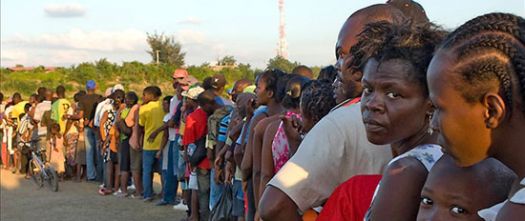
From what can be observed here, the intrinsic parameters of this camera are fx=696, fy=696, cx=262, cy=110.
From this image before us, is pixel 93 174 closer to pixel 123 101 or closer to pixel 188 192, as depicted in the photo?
pixel 123 101

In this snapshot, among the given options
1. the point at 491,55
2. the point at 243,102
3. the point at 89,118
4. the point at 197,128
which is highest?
the point at 491,55

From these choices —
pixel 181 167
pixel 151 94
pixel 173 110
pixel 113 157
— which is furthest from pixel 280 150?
pixel 113 157

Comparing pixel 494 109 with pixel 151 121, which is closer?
pixel 494 109

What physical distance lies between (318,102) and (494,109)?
1.83 meters

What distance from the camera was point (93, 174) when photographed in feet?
43.3

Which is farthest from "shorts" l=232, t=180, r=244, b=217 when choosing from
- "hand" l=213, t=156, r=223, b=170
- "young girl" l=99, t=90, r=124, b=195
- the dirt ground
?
"young girl" l=99, t=90, r=124, b=195

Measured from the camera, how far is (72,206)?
34.7ft

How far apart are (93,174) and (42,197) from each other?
1.68 meters

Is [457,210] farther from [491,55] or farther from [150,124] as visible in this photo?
[150,124]

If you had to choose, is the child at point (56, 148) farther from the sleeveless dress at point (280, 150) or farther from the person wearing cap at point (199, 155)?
the sleeveless dress at point (280, 150)

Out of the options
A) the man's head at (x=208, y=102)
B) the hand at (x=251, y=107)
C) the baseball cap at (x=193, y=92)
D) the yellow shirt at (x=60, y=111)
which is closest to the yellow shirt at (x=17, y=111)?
the yellow shirt at (x=60, y=111)

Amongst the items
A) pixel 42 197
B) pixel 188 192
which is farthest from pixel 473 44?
pixel 42 197

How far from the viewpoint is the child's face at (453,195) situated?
5.25 ft

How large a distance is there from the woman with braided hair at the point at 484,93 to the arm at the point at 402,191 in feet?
0.81
